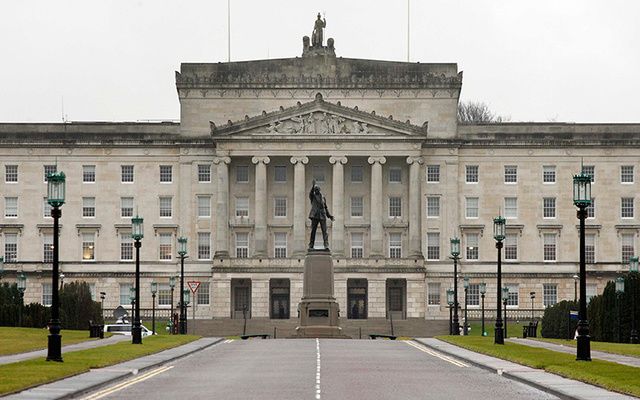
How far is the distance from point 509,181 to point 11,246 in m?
48.8

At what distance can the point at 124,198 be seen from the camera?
149 m

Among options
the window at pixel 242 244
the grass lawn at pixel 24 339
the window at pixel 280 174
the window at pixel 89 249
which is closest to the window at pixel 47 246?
the window at pixel 89 249

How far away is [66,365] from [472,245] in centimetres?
10184

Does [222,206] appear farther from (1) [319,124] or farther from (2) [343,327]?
(2) [343,327]

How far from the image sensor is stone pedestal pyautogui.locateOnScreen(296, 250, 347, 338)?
92.2 metres

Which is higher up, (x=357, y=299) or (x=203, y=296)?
(x=203, y=296)

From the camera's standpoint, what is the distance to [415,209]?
478 ft

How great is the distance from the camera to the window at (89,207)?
149000 millimetres

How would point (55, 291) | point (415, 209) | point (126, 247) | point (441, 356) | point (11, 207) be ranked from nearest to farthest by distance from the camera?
point (55, 291) → point (441, 356) → point (415, 209) → point (126, 247) → point (11, 207)

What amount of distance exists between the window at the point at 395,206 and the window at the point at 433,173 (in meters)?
3.54

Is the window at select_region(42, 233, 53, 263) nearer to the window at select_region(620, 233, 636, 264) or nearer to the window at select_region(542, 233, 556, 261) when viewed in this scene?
the window at select_region(542, 233, 556, 261)

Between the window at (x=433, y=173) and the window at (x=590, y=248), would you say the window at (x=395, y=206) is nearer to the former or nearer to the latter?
the window at (x=433, y=173)

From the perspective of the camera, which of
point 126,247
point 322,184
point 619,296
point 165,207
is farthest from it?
point 322,184

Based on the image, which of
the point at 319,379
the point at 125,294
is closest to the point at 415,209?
the point at 125,294
